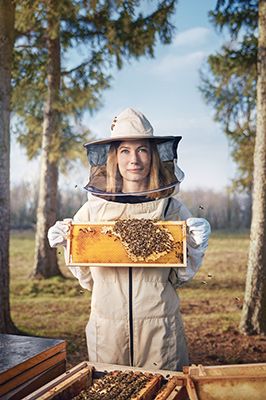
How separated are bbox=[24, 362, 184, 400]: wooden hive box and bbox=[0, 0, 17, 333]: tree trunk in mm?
3132

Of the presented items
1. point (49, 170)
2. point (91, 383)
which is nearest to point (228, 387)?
point (91, 383)

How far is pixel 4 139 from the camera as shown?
4.80 metres

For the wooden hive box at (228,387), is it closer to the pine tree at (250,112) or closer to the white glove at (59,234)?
the white glove at (59,234)

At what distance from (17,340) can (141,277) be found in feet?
2.27

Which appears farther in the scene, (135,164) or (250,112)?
(250,112)

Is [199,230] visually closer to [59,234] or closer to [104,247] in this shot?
[104,247]

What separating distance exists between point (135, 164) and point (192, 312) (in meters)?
4.87

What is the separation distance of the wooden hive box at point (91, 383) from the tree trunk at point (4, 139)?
3132 millimetres

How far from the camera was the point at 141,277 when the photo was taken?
238 cm

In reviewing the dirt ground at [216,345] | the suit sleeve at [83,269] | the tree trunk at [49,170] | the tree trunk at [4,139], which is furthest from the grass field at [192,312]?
the tree trunk at [4,139]

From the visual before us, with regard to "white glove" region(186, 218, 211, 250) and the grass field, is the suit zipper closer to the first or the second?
"white glove" region(186, 218, 211, 250)

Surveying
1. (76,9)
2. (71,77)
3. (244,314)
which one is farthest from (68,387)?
(71,77)

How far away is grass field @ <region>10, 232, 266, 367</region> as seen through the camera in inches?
197

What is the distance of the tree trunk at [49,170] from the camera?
357 inches
